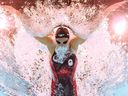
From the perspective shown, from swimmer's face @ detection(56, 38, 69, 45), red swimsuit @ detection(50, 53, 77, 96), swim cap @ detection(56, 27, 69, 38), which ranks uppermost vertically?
swim cap @ detection(56, 27, 69, 38)

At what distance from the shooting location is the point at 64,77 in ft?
3.84

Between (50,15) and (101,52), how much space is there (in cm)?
24

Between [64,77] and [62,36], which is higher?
[62,36]

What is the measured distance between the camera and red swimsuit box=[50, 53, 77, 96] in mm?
1168

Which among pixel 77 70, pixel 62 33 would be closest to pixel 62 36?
pixel 62 33

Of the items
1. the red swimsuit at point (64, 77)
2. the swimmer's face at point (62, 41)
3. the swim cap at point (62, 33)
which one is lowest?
the red swimsuit at point (64, 77)

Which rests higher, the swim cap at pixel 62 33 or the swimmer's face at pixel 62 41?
the swim cap at pixel 62 33

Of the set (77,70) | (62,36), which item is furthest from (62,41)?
(77,70)

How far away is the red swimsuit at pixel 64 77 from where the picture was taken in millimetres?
1168

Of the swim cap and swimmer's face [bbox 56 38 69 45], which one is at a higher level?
the swim cap

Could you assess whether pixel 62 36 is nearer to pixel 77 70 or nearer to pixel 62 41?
pixel 62 41

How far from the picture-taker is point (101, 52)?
1184 millimetres

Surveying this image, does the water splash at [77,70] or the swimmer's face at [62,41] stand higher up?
the swimmer's face at [62,41]

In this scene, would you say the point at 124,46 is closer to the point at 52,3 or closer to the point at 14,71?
the point at 52,3
